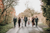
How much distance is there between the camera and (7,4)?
2308 centimetres

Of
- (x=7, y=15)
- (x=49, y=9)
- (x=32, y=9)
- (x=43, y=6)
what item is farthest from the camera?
(x=32, y=9)

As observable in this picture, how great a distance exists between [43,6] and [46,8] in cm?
100

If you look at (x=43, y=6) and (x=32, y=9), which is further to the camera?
(x=32, y=9)

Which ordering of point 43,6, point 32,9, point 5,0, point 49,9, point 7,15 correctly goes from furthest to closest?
point 32,9
point 7,15
point 5,0
point 43,6
point 49,9

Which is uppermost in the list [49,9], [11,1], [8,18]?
[11,1]

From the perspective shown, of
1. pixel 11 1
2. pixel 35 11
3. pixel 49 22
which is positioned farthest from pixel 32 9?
pixel 49 22

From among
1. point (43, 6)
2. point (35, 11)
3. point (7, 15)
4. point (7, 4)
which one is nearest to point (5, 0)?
point (7, 4)

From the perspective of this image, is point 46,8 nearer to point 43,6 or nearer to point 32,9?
point 43,6

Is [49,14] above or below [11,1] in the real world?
below

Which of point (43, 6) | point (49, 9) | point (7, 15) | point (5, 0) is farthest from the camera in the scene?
point (7, 15)

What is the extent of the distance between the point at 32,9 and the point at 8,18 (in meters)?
30.7

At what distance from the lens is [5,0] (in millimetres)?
22969

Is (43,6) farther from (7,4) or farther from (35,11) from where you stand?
(35,11)

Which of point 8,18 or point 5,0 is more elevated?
point 5,0
